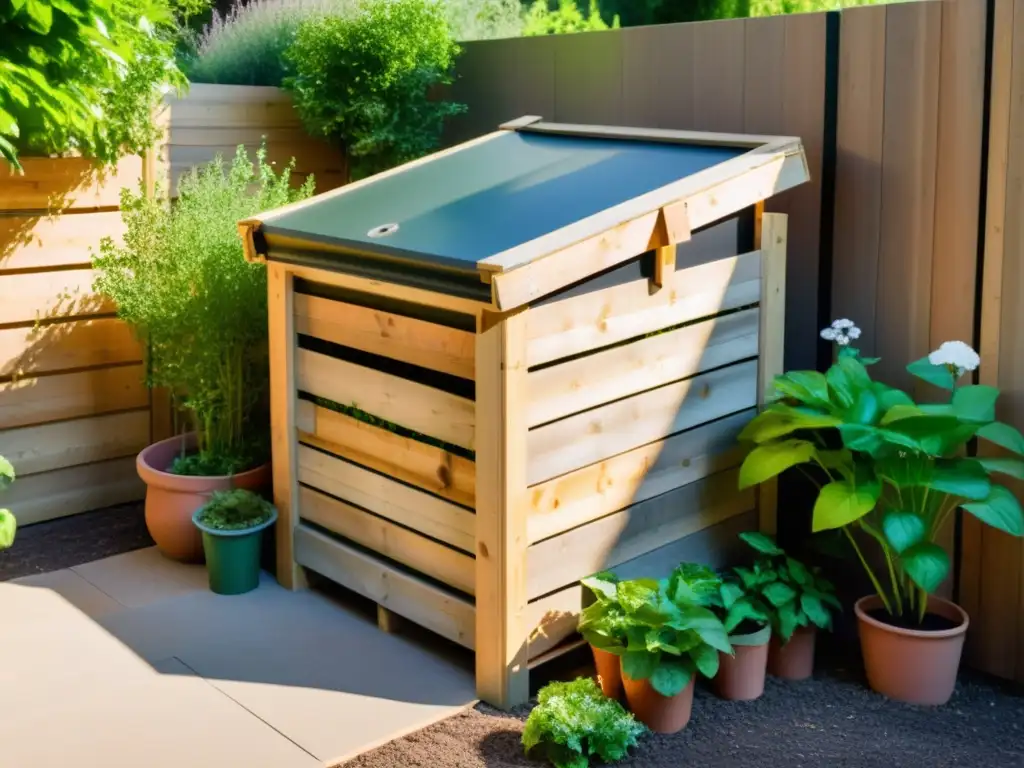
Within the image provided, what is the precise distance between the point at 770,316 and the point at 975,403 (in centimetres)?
79

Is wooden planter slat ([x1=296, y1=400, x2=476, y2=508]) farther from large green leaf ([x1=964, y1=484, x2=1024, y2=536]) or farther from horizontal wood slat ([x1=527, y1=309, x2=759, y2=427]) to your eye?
large green leaf ([x1=964, y1=484, x2=1024, y2=536])

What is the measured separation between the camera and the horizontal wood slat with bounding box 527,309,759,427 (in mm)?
3400

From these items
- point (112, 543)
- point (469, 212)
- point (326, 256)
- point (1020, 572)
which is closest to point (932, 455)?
point (1020, 572)

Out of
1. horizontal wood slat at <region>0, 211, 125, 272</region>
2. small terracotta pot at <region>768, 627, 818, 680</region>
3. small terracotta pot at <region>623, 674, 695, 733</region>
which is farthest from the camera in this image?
horizontal wood slat at <region>0, 211, 125, 272</region>

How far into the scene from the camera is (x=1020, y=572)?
12.1ft

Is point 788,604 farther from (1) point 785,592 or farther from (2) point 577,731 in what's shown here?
(2) point 577,731

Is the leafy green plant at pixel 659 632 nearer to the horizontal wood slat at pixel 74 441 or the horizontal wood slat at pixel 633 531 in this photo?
the horizontal wood slat at pixel 633 531

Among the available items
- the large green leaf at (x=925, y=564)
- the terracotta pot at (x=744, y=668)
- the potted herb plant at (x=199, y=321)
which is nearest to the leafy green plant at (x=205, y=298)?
the potted herb plant at (x=199, y=321)

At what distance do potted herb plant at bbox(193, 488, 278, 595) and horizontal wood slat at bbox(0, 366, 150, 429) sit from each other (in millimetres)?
1052

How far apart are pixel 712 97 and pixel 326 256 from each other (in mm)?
1593

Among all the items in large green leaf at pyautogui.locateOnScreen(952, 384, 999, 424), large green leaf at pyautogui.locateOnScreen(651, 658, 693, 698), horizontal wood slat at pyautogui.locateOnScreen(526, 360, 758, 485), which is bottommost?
large green leaf at pyautogui.locateOnScreen(651, 658, 693, 698)

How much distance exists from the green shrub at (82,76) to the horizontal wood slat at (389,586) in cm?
170

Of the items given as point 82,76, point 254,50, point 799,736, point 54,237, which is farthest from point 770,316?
point 254,50

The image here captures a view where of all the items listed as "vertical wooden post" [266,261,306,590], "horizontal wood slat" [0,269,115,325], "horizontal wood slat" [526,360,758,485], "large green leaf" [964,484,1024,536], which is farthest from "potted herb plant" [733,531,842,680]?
"horizontal wood slat" [0,269,115,325]
